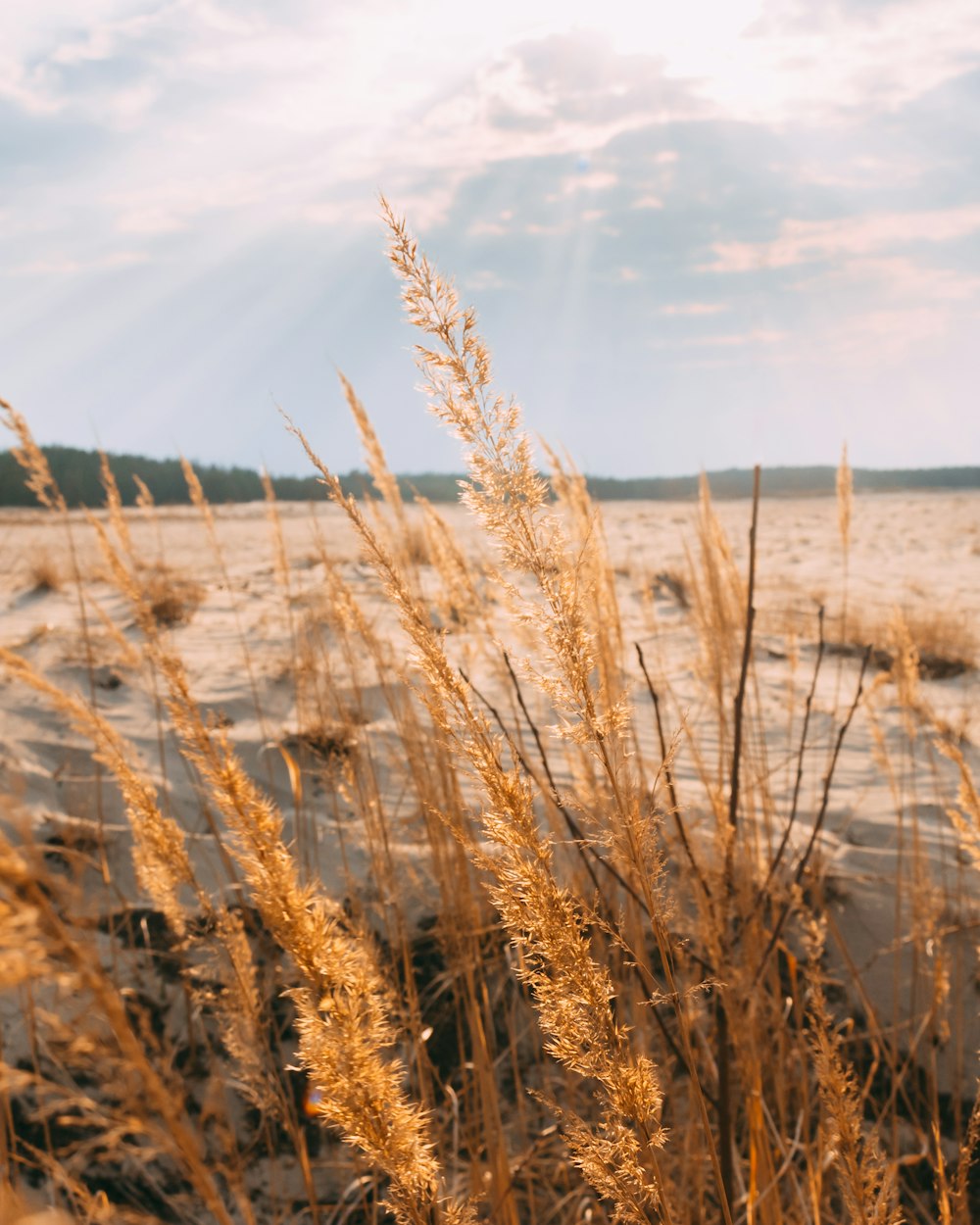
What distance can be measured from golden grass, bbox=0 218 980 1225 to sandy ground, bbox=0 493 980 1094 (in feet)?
0.22

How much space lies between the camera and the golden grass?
73 centimetres

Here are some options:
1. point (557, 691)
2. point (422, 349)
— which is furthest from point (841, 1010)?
point (422, 349)

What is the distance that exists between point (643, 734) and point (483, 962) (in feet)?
8.57

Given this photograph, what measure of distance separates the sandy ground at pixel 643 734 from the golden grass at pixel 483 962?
7 centimetres

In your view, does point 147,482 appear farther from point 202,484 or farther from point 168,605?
point 168,605

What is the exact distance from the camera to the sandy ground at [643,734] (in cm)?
274

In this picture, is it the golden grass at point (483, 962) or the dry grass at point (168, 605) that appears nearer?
the golden grass at point (483, 962)

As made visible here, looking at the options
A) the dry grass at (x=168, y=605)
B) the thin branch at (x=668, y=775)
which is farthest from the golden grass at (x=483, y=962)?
the dry grass at (x=168, y=605)

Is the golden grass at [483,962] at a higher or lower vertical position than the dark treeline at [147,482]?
lower

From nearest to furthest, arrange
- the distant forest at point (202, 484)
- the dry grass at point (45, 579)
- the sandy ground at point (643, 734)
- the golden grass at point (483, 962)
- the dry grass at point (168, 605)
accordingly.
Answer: the golden grass at point (483, 962) < the sandy ground at point (643, 734) < the dry grass at point (168, 605) < the dry grass at point (45, 579) < the distant forest at point (202, 484)

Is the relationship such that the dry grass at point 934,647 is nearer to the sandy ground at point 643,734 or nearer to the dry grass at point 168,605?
the sandy ground at point 643,734

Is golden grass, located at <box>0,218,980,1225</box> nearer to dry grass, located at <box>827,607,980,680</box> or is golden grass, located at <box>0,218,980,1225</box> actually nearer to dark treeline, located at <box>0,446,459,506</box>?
dry grass, located at <box>827,607,980,680</box>

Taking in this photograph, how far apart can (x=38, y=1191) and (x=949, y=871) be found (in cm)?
304

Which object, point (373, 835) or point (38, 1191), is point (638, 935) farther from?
point (38, 1191)
